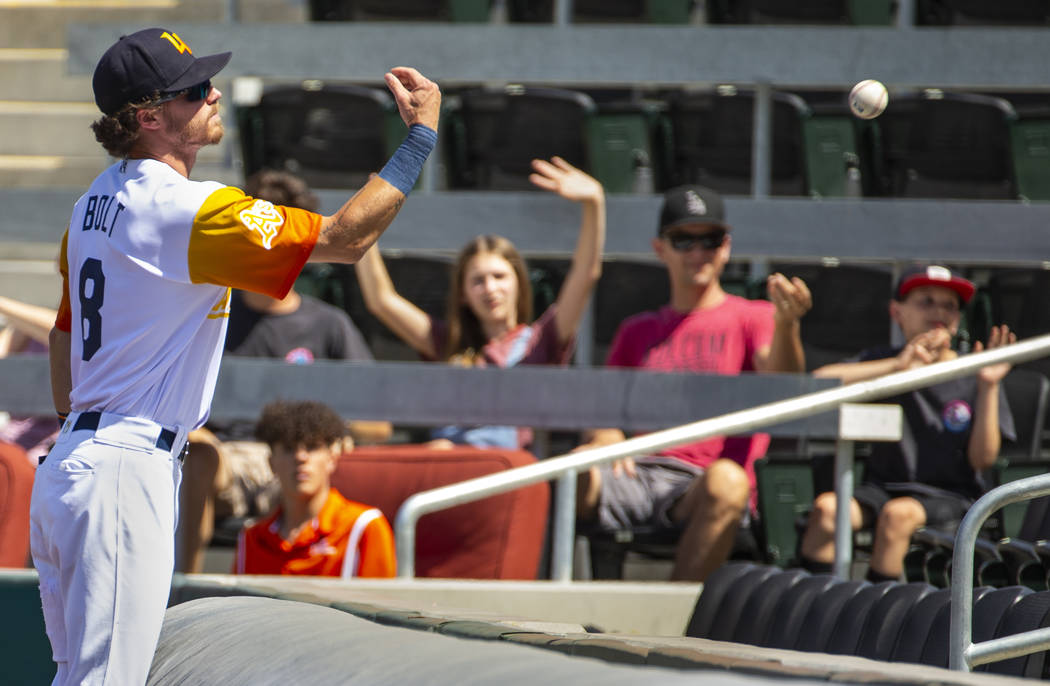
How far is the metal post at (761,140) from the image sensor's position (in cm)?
645

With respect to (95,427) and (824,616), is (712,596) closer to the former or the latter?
(824,616)

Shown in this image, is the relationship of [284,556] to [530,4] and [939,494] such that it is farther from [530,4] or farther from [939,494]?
[530,4]

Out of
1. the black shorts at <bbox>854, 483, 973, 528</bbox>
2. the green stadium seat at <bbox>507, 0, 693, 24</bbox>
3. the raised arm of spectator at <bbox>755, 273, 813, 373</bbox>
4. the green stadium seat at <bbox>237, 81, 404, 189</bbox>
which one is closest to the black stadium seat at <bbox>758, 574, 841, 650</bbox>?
the black shorts at <bbox>854, 483, 973, 528</bbox>

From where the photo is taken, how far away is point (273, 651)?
7.79ft

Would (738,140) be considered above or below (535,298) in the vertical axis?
above

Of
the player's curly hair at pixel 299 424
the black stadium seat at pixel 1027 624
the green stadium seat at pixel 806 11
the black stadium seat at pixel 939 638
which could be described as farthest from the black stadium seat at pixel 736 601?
the green stadium seat at pixel 806 11

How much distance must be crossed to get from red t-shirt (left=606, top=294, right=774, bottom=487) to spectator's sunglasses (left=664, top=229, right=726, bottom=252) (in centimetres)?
21

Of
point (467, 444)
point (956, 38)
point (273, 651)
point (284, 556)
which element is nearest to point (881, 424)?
point (467, 444)

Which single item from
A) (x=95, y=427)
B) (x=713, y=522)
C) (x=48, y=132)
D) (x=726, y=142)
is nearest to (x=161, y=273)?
(x=95, y=427)

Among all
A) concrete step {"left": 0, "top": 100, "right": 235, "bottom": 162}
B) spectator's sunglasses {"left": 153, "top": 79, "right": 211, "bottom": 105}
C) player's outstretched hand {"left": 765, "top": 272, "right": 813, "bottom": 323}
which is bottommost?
player's outstretched hand {"left": 765, "top": 272, "right": 813, "bottom": 323}

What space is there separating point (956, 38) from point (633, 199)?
1783 millimetres

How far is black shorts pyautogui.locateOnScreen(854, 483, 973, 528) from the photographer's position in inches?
163

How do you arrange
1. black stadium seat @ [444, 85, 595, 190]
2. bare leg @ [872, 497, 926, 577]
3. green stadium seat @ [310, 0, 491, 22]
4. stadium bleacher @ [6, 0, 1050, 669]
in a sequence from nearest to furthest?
bare leg @ [872, 497, 926, 577] → stadium bleacher @ [6, 0, 1050, 669] → black stadium seat @ [444, 85, 595, 190] → green stadium seat @ [310, 0, 491, 22]

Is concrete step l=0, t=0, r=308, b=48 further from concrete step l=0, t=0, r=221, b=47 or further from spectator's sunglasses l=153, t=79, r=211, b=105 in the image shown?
spectator's sunglasses l=153, t=79, r=211, b=105
